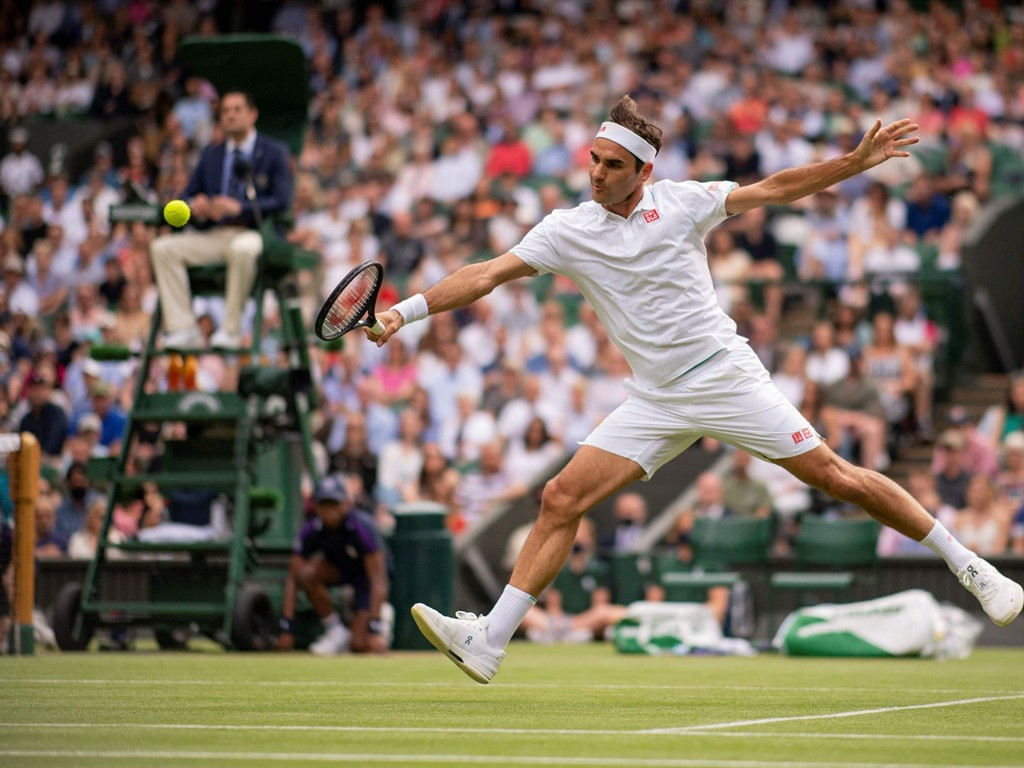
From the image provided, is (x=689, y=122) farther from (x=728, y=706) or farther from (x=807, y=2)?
(x=728, y=706)

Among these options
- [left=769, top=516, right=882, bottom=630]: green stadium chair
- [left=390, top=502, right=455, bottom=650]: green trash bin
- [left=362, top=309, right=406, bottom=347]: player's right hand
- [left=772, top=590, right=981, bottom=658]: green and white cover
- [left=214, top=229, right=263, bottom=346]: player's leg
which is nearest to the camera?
[left=362, top=309, right=406, bottom=347]: player's right hand

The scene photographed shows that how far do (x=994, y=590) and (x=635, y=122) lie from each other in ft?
8.75

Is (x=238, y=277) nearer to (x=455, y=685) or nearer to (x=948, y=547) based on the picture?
(x=455, y=685)

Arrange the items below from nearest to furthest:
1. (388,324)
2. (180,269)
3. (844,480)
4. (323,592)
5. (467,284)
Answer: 1. (388,324)
2. (467,284)
3. (844,480)
4. (323,592)
5. (180,269)

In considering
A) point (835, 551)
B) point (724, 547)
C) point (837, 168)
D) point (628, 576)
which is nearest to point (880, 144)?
point (837, 168)

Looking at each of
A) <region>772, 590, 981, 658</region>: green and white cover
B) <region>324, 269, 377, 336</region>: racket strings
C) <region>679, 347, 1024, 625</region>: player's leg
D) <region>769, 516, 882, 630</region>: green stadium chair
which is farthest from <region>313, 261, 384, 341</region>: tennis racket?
<region>769, 516, 882, 630</region>: green stadium chair

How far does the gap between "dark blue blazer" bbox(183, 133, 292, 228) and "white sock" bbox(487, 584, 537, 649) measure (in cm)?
626

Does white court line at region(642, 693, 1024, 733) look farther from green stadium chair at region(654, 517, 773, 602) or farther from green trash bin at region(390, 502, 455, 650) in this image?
green stadium chair at region(654, 517, 773, 602)

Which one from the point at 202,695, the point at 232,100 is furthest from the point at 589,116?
the point at 202,695

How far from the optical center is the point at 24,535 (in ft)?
39.7

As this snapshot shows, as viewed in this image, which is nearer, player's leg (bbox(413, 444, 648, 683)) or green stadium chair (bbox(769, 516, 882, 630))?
player's leg (bbox(413, 444, 648, 683))

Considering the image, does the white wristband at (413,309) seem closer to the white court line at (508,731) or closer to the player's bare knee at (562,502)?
the player's bare knee at (562,502)

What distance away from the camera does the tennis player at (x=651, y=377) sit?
26.2 feet

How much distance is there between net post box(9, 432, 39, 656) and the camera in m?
12.0
